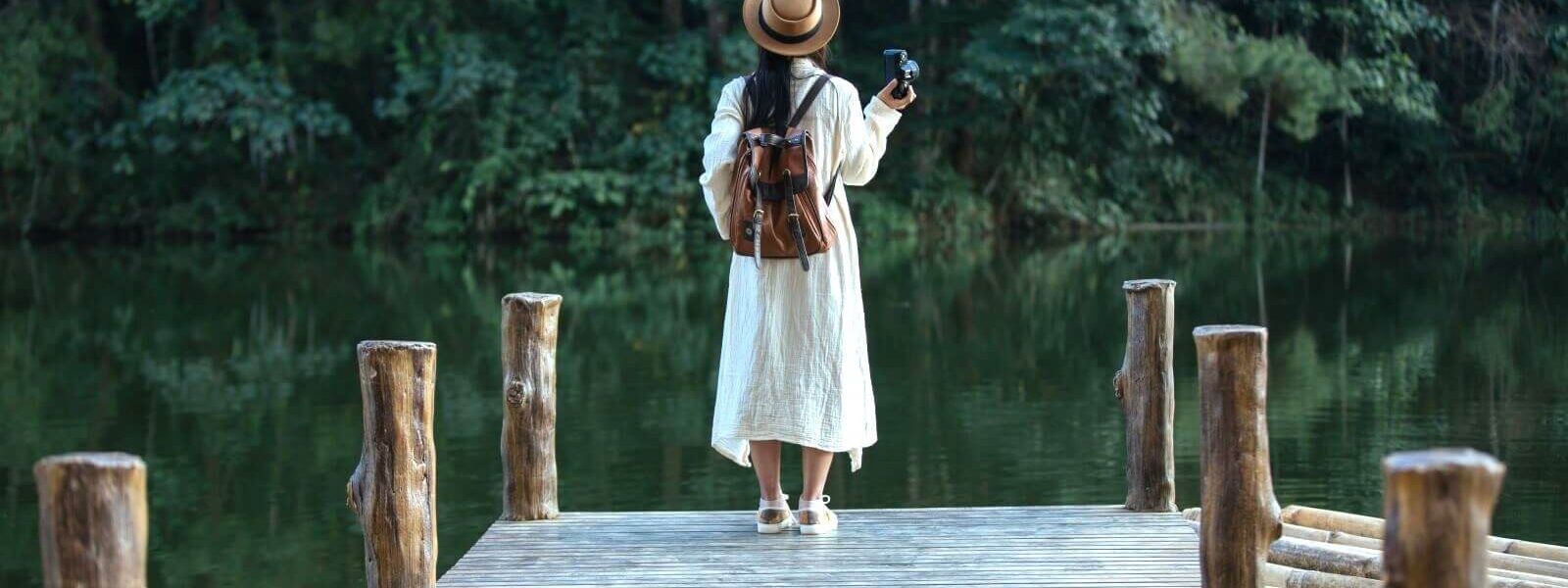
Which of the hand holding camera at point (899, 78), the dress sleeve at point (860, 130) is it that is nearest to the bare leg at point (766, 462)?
the dress sleeve at point (860, 130)

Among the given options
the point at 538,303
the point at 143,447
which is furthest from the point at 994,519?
the point at 143,447

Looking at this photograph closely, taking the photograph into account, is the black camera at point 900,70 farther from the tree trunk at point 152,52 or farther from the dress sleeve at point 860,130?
the tree trunk at point 152,52

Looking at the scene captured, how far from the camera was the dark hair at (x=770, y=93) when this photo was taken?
4.72 m

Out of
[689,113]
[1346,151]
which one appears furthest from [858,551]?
[1346,151]

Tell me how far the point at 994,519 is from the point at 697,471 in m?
3.50

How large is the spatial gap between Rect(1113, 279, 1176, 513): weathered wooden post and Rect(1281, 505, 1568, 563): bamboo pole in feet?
1.37

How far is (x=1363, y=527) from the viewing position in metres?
5.49

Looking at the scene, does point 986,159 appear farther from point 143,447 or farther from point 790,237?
point 790,237

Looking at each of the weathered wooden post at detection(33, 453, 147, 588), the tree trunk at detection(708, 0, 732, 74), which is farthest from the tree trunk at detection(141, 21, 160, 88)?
the weathered wooden post at detection(33, 453, 147, 588)

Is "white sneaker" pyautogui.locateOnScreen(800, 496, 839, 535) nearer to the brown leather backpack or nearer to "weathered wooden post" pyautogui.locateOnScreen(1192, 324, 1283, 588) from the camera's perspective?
the brown leather backpack

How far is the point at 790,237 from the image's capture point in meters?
4.70

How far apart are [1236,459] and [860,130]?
52.2 inches

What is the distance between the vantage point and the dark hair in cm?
472

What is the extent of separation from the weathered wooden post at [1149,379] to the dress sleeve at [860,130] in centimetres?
108
